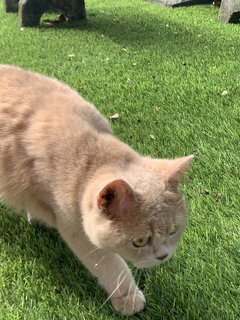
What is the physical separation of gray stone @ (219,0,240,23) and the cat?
14.3 feet

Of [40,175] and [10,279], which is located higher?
[40,175]

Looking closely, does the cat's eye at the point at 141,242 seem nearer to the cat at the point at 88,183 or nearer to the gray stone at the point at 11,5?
the cat at the point at 88,183

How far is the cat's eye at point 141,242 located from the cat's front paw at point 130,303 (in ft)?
1.07

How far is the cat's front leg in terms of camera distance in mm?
1937

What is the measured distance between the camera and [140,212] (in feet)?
5.40

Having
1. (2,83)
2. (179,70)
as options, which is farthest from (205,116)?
(2,83)

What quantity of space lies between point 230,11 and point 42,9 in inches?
101

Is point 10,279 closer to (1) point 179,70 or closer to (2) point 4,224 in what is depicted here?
(2) point 4,224

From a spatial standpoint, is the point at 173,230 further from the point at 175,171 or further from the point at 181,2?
the point at 181,2

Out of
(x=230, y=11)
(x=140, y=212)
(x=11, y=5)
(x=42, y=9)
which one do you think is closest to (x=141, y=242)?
(x=140, y=212)

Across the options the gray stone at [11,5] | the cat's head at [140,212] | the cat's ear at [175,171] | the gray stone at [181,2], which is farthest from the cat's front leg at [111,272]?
the gray stone at [11,5]

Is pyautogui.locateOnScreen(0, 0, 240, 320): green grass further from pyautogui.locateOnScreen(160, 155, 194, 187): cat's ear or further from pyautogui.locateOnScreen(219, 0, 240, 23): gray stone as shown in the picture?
pyautogui.locateOnScreen(160, 155, 194, 187): cat's ear

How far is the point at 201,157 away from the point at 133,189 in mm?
1299

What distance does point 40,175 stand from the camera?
78.7 inches
